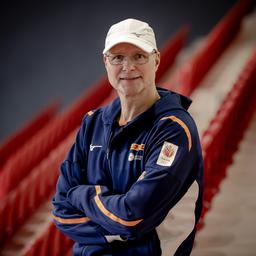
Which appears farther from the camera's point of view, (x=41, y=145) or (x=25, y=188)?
(x=41, y=145)

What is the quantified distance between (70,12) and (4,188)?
5.56m

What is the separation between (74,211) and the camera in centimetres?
135

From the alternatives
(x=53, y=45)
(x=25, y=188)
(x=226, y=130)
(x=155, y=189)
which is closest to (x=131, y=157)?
(x=155, y=189)

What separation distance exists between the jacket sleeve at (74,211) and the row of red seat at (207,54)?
2785mm

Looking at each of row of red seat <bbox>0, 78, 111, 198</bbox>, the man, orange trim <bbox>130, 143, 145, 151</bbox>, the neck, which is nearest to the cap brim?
the man

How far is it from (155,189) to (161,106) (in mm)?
237

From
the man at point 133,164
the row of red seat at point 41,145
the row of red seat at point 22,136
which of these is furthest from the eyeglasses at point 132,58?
the row of red seat at point 22,136

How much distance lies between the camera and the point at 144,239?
4.10 feet

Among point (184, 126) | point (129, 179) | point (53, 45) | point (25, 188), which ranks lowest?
point (25, 188)

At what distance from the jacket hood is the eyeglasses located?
0.42 feet

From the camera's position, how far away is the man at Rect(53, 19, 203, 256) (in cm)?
118

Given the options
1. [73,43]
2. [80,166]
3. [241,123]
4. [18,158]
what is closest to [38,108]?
[73,43]

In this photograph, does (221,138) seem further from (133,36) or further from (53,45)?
(53,45)

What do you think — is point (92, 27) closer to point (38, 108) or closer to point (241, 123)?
point (38, 108)
